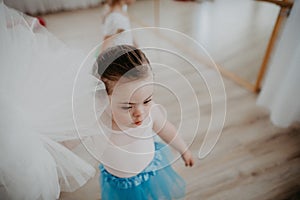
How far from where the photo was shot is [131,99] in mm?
555

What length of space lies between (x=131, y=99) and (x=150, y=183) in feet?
1.13

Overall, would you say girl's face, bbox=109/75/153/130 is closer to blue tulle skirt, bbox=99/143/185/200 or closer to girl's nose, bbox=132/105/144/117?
girl's nose, bbox=132/105/144/117

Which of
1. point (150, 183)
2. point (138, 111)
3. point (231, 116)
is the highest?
point (138, 111)

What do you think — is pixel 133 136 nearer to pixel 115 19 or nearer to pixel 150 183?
pixel 150 183

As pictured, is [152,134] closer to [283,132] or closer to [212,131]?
[212,131]

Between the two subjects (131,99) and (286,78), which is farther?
(286,78)

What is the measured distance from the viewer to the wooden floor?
1.00 m

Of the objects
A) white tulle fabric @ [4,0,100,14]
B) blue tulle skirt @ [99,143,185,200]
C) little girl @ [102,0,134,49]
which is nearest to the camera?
blue tulle skirt @ [99,143,185,200]

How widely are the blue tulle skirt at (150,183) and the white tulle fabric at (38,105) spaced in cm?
18

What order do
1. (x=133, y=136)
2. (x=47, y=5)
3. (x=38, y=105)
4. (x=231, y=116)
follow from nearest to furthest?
(x=38, y=105)
(x=133, y=136)
(x=231, y=116)
(x=47, y=5)

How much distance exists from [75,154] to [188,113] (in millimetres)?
827

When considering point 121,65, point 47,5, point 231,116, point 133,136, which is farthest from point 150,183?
point 47,5

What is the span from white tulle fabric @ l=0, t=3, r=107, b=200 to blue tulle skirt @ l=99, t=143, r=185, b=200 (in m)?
0.18

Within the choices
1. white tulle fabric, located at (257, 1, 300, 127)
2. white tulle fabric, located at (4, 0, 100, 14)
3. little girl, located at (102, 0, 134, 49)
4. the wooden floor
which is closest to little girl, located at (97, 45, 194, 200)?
the wooden floor
